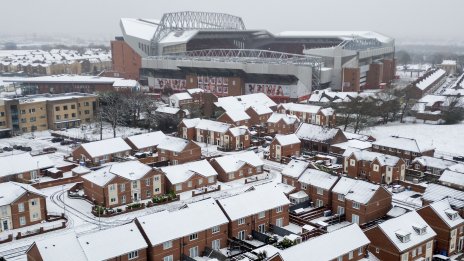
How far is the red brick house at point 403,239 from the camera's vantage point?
2667cm

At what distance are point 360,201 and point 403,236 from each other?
6.77 m

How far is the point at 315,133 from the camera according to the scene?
52.5 metres

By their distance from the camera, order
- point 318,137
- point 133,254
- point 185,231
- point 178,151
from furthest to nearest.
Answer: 1. point 318,137
2. point 178,151
3. point 185,231
4. point 133,254

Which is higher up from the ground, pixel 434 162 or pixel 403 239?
pixel 434 162

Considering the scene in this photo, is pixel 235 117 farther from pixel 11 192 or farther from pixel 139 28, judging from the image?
pixel 139 28

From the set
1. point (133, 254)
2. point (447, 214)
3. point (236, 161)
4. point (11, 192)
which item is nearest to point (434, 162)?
point (447, 214)

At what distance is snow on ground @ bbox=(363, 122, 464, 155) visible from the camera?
2153 inches

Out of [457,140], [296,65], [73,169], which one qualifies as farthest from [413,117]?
[73,169]

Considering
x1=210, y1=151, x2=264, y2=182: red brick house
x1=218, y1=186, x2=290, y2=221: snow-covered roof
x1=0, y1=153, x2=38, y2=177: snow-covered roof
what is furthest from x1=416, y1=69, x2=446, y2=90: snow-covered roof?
x1=0, y1=153, x2=38, y2=177: snow-covered roof

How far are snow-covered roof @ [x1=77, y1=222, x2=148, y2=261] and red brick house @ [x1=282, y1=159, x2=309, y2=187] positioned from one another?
15577 millimetres

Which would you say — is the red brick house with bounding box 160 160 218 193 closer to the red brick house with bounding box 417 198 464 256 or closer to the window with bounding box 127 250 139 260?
the window with bounding box 127 250 139 260

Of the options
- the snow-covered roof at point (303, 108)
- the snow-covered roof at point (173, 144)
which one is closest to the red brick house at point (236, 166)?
the snow-covered roof at point (173, 144)

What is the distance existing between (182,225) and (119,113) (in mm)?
39423

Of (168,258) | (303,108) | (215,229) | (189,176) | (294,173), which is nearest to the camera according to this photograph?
(168,258)
